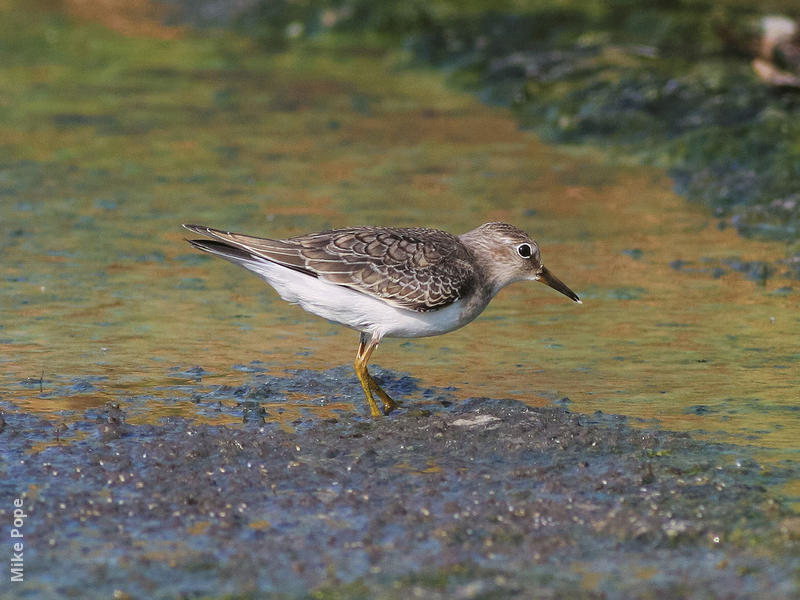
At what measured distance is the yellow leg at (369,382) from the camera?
316 inches

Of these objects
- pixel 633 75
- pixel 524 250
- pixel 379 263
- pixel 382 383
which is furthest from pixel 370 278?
pixel 633 75

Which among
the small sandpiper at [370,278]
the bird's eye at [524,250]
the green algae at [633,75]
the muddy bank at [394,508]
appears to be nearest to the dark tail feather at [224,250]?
the small sandpiper at [370,278]

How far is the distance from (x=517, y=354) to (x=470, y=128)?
7.40m

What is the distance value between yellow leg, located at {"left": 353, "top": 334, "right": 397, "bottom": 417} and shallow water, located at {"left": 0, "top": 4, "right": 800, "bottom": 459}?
0.14 m

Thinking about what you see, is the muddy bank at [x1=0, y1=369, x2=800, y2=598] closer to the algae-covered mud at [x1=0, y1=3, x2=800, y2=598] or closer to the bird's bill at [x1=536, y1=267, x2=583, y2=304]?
the algae-covered mud at [x1=0, y1=3, x2=800, y2=598]

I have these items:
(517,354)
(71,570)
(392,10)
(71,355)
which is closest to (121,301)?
(71,355)

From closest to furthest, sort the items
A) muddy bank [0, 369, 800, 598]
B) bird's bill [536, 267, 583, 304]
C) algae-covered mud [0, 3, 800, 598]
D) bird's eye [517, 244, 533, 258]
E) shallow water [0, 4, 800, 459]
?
muddy bank [0, 369, 800, 598], algae-covered mud [0, 3, 800, 598], shallow water [0, 4, 800, 459], bird's eye [517, 244, 533, 258], bird's bill [536, 267, 583, 304]

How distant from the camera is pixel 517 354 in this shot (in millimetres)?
9125

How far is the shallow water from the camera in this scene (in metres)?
8.48

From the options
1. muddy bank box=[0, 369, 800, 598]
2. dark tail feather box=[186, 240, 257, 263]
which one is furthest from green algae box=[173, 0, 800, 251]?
dark tail feather box=[186, 240, 257, 263]

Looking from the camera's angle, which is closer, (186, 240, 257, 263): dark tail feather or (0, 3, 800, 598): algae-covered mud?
(0, 3, 800, 598): algae-covered mud

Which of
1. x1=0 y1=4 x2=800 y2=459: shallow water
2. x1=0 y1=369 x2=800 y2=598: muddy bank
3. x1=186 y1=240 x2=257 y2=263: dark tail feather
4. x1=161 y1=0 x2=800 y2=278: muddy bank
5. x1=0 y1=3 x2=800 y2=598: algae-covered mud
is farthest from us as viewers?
x1=161 y1=0 x2=800 y2=278: muddy bank

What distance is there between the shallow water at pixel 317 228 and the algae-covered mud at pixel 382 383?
42mm

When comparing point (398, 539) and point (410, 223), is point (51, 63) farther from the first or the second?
point (398, 539)
